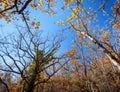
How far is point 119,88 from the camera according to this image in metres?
30.0

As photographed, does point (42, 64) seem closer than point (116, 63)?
No

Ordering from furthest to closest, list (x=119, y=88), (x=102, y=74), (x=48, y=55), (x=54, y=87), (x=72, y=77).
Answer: (x=54, y=87)
(x=72, y=77)
(x=119, y=88)
(x=102, y=74)
(x=48, y=55)

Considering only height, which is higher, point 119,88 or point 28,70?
point 28,70

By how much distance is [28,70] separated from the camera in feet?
66.8

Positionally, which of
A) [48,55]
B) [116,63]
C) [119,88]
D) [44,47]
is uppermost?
[44,47]

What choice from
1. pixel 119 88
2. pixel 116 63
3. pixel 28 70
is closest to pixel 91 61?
pixel 119 88

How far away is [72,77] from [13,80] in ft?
51.6

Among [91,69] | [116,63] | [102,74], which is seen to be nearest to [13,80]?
[91,69]

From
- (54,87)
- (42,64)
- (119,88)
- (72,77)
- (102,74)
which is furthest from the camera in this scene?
(54,87)

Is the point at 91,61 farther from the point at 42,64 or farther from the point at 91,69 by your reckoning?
the point at 42,64

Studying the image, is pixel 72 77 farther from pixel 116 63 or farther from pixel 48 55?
pixel 116 63

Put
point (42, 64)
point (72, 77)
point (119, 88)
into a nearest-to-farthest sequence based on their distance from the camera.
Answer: point (42, 64) < point (119, 88) < point (72, 77)

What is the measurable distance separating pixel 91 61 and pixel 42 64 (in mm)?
12326

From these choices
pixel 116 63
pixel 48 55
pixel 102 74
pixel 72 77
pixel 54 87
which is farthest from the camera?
pixel 54 87
